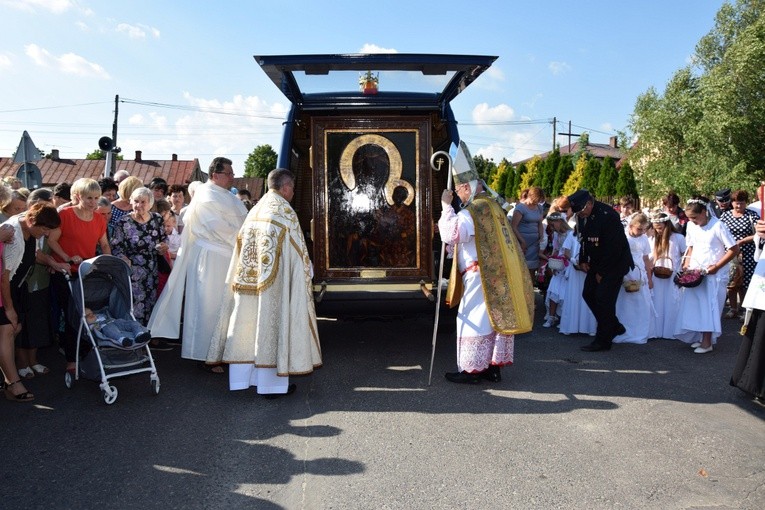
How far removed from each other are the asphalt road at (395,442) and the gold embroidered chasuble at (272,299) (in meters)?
0.39

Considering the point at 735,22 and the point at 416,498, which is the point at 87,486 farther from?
the point at 735,22

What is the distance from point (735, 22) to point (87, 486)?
4280cm

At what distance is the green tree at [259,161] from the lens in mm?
89625

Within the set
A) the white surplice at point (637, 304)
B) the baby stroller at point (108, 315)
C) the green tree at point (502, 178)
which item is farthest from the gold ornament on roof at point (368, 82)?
the green tree at point (502, 178)

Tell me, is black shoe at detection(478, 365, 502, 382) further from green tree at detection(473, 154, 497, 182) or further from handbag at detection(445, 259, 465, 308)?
green tree at detection(473, 154, 497, 182)

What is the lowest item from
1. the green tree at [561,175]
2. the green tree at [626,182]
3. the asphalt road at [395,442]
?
the asphalt road at [395,442]

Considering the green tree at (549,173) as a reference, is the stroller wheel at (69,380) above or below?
below

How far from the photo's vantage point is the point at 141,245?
22.1 feet

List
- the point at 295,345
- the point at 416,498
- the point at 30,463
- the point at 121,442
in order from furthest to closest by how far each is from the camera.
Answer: the point at 295,345 → the point at 121,442 → the point at 30,463 → the point at 416,498

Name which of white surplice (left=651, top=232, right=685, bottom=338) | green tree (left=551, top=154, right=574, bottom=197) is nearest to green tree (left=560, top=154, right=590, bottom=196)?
green tree (left=551, top=154, right=574, bottom=197)

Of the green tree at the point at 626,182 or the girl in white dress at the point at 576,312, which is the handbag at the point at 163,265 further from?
the green tree at the point at 626,182

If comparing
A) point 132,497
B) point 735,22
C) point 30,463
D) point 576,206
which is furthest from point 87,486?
point 735,22

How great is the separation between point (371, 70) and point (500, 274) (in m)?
2.65

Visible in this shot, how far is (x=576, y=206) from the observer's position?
24.2ft
